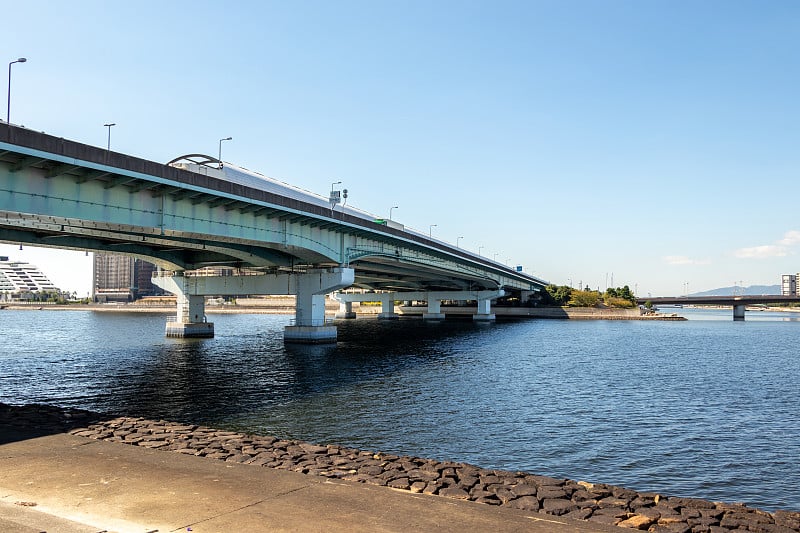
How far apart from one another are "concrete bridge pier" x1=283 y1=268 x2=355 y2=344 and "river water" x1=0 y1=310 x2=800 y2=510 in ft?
14.7

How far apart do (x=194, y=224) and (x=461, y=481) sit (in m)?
31.6

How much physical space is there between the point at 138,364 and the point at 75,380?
914cm

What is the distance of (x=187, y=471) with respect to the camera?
15.0 metres

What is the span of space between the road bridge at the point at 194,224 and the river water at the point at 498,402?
940 cm

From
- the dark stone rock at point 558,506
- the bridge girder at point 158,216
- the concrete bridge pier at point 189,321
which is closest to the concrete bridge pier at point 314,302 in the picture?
the bridge girder at point 158,216

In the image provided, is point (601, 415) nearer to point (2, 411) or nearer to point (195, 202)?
point (2, 411)

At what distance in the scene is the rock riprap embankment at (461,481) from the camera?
1318 centimetres

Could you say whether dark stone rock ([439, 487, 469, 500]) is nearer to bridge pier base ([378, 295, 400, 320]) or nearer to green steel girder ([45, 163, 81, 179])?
green steel girder ([45, 163, 81, 179])

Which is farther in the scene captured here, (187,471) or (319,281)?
(319,281)

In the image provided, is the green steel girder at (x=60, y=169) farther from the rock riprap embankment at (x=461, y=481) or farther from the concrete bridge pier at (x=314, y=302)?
the concrete bridge pier at (x=314, y=302)

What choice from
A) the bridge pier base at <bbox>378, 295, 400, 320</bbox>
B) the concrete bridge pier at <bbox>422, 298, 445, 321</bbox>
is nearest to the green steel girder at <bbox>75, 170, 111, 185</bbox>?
the concrete bridge pier at <bbox>422, 298, 445, 321</bbox>

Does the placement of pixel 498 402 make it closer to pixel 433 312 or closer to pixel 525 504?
pixel 525 504

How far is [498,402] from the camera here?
107 ft

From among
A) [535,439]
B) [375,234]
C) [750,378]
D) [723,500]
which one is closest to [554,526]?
[723,500]
